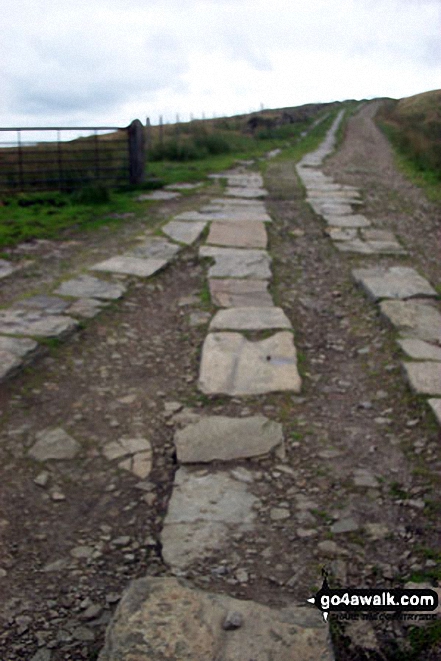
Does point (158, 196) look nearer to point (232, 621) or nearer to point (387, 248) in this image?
point (387, 248)

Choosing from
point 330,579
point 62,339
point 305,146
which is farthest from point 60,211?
point 305,146

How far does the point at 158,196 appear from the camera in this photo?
862 centimetres

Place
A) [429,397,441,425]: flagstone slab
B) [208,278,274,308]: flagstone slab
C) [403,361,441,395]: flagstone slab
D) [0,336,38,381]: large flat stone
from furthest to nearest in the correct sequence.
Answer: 1. [208,278,274,308]: flagstone slab
2. [0,336,38,381]: large flat stone
3. [403,361,441,395]: flagstone slab
4. [429,397,441,425]: flagstone slab

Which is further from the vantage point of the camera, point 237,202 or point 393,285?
point 237,202

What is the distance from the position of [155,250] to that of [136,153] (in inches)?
144

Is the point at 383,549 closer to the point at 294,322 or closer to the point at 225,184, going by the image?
the point at 294,322

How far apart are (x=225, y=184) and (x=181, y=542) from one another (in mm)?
8130

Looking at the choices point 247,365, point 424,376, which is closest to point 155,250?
point 247,365

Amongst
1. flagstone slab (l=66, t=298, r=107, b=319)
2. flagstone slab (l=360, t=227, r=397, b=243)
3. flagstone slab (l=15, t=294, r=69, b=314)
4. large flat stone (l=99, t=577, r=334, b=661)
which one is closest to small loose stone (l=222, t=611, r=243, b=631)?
large flat stone (l=99, t=577, r=334, b=661)

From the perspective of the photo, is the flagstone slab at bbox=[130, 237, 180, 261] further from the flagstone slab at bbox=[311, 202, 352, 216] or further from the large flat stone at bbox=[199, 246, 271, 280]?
the flagstone slab at bbox=[311, 202, 352, 216]

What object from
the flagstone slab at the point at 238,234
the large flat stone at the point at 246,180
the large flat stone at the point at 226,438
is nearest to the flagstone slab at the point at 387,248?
the flagstone slab at the point at 238,234

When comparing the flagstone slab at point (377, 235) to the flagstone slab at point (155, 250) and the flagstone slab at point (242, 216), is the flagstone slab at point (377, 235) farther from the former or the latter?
the flagstone slab at point (155, 250)

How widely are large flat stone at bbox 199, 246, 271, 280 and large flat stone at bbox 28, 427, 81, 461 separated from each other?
258 centimetres

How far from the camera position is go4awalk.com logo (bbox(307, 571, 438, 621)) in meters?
1.90
